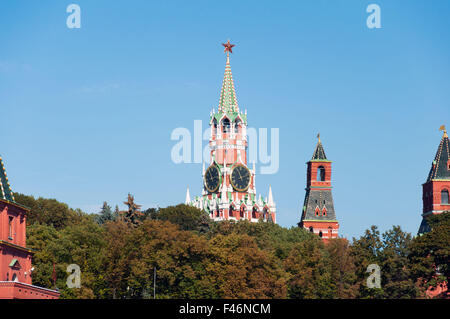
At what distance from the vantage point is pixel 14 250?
132125 millimetres

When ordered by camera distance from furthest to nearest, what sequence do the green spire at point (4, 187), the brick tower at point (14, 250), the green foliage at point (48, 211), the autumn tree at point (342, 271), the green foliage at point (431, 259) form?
the green foliage at point (48, 211) < the green foliage at point (431, 259) < the autumn tree at point (342, 271) < the green spire at point (4, 187) < the brick tower at point (14, 250)

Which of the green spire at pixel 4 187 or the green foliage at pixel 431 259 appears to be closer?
the green spire at pixel 4 187

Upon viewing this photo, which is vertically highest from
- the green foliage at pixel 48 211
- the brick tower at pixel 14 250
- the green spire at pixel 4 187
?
the green foliage at pixel 48 211

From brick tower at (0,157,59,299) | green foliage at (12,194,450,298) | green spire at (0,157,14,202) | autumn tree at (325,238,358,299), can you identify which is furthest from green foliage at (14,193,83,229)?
green spire at (0,157,14,202)

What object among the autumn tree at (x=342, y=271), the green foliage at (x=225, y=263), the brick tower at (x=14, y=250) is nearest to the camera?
the brick tower at (x=14, y=250)

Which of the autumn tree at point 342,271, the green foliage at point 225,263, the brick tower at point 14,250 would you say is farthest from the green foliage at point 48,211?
the brick tower at point 14,250

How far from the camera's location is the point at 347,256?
6639 inches

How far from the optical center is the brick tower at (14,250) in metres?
128

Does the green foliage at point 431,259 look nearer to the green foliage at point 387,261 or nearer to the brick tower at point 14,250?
the green foliage at point 387,261

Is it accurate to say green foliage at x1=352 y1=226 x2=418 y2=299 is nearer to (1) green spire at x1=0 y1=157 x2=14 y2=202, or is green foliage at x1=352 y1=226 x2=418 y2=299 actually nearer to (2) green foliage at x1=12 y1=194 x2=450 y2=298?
(2) green foliage at x1=12 y1=194 x2=450 y2=298

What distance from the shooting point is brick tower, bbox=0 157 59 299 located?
127613 mm
